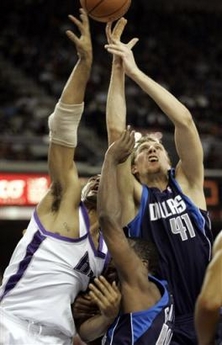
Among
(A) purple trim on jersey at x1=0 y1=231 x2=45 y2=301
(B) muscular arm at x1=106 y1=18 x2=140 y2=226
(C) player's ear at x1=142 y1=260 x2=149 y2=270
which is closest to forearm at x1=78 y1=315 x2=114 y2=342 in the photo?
(C) player's ear at x1=142 y1=260 x2=149 y2=270

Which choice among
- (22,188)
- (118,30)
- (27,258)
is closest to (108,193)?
(27,258)

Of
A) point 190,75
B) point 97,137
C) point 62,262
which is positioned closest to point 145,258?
point 62,262

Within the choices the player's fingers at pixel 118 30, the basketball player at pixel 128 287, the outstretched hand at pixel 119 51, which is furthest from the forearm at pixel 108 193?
the player's fingers at pixel 118 30

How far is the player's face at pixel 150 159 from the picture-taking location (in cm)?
417

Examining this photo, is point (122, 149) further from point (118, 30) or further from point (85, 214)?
point (118, 30)

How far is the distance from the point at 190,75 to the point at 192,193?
612 inches

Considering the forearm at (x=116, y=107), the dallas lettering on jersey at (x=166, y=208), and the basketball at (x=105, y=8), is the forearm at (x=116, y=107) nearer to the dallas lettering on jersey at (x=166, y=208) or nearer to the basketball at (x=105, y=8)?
the basketball at (x=105, y=8)

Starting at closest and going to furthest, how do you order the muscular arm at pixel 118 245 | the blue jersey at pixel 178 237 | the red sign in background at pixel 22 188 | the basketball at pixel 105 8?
the muscular arm at pixel 118 245
the blue jersey at pixel 178 237
the basketball at pixel 105 8
the red sign in background at pixel 22 188

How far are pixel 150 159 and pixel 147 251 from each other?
65 cm

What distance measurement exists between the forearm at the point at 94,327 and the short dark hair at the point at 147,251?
0.36 metres

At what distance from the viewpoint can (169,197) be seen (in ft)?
13.3

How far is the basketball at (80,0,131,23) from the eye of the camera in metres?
4.25

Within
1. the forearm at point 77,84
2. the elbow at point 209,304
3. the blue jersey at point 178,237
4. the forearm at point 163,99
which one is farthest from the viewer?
the forearm at point 163,99

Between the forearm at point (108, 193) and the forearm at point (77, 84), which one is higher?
the forearm at point (77, 84)
